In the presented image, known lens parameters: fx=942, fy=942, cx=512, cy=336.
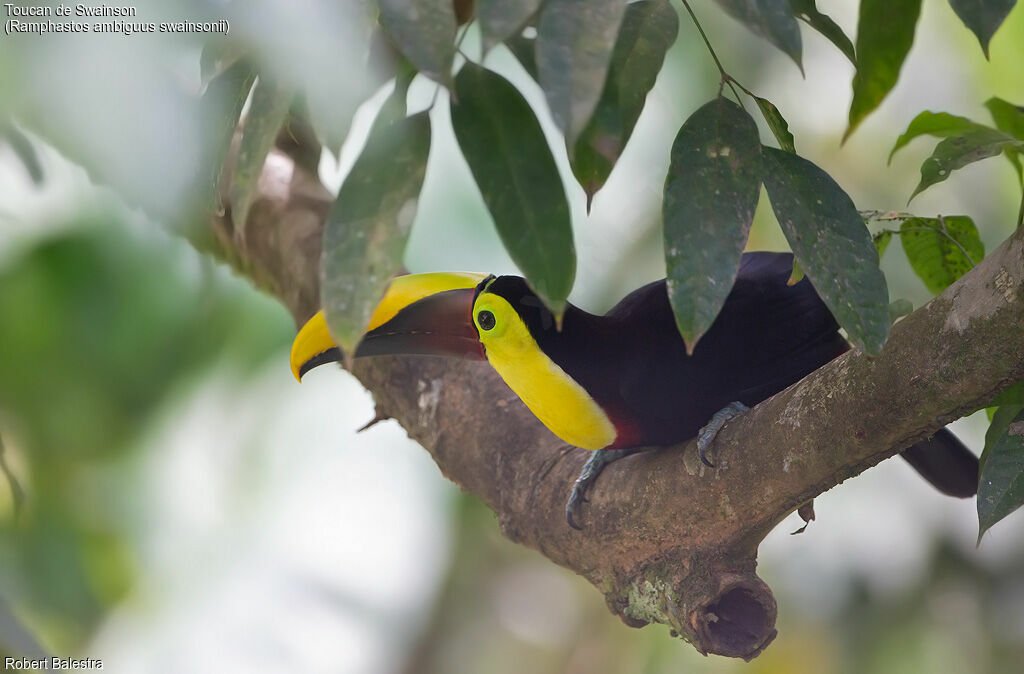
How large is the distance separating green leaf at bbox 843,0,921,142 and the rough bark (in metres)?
0.17

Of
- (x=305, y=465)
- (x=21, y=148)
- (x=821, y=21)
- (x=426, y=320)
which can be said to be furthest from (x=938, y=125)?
(x=305, y=465)

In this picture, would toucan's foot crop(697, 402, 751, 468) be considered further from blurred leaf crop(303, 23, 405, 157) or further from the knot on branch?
blurred leaf crop(303, 23, 405, 157)

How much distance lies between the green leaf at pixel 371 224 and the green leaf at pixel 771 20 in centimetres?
24

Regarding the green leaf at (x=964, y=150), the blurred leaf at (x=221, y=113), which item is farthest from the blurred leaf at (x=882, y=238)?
the blurred leaf at (x=221, y=113)

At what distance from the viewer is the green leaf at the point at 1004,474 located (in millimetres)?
861

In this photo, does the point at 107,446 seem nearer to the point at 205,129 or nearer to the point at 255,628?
the point at 255,628

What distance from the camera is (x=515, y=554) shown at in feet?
12.7

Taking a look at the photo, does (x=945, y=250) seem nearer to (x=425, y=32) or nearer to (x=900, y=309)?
(x=900, y=309)

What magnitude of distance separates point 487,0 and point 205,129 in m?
0.41

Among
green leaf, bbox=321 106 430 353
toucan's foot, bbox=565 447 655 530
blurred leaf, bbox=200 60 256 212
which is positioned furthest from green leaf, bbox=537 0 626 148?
toucan's foot, bbox=565 447 655 530

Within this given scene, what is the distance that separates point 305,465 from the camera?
2941mm

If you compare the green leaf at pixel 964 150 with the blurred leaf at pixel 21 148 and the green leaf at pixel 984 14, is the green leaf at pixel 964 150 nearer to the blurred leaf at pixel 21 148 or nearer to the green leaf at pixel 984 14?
the green leaf at pixel 984 14

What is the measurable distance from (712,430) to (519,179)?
51cm

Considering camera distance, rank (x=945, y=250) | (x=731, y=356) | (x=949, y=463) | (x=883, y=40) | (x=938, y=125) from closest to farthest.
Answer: (x=883, y=40) < (x=938, y=125) < (x=945, y=250) < (x=731, y=356) < (x=949, y=463)
